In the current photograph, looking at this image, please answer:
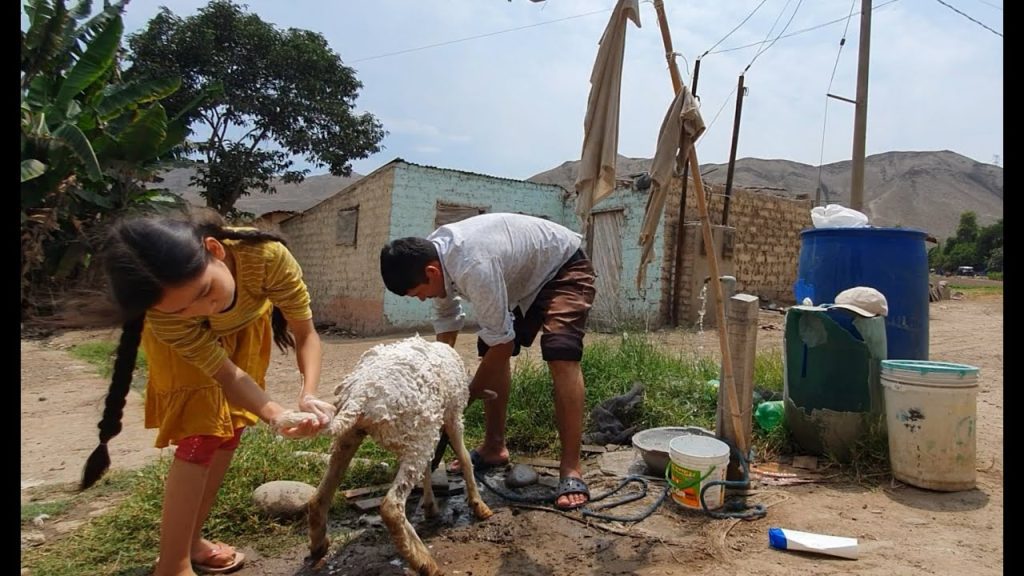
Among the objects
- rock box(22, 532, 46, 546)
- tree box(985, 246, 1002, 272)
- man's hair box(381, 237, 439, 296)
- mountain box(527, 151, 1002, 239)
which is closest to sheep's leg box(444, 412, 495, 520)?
man's hair box(381, 237, 439, 296)

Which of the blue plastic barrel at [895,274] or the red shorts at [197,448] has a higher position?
the blue plastic barrel at [895,274]

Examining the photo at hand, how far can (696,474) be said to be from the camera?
2.58 m

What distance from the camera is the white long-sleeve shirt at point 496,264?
2682mm

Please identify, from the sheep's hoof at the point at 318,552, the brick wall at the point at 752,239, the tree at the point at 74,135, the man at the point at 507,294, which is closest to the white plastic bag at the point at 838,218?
the man at the point at 507,294

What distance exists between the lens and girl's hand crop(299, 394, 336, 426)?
1.86 metres

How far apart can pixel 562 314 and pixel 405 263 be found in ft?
2.94

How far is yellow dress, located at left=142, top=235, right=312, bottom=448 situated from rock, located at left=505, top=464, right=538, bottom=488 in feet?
4.62

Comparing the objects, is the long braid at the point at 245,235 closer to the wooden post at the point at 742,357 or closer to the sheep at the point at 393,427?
the sheep at the point at 393,427

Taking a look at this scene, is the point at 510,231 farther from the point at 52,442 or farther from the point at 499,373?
the point at 52,442

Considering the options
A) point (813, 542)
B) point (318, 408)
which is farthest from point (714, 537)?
point (318, 408)

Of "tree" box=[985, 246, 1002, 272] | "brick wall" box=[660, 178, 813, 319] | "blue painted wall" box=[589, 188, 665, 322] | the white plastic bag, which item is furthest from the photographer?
"tree" box=[985, 246, 1002, 272]

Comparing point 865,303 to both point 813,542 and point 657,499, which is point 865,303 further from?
point 657,499

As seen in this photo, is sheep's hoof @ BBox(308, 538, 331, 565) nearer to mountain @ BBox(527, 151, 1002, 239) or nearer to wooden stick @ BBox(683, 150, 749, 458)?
wooden stick @ BBox(683, 150, 749, 458)

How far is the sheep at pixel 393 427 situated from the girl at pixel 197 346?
14cm
